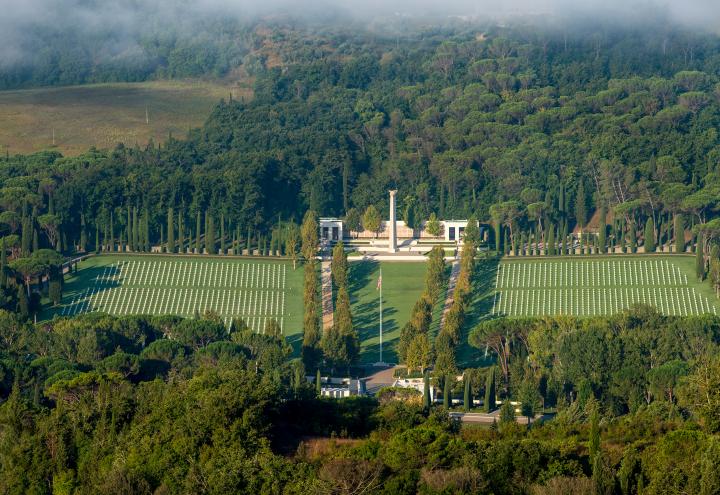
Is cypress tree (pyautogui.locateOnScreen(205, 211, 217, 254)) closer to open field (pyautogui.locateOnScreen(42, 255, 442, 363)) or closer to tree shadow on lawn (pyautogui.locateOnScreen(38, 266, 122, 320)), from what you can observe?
open field (pyautogui.locateOnScreen(42, 255, 442, 363))

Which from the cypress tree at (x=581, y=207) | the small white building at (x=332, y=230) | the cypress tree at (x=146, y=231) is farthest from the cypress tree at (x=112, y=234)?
the cypress tree at (x=581, y=207)

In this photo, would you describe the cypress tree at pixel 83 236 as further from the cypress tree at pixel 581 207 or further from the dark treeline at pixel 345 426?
the cypress tree at pixel 581 207

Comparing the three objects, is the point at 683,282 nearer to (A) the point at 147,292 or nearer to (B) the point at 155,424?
(A) the point at 147,292

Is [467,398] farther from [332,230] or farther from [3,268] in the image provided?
[332,230]

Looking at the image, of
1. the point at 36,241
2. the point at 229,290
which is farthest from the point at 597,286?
the point at 36,241

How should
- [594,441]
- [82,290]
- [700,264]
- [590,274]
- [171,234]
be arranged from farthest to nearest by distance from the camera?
1. [171,234]
2. [590,274]
3. [82,290]
4. [700,264]
5. [594,441]

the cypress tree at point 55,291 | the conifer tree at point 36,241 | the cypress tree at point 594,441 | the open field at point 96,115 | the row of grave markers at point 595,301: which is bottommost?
the row of grave markers at point 595,301
